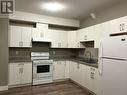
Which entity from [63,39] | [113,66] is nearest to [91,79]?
[113,66]

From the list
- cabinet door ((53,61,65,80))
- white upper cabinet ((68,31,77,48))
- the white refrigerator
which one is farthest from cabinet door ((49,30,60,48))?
the white refrigerator

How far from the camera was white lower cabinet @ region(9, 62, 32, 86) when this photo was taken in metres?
3.79

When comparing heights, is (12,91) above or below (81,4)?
below

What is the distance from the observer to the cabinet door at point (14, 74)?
12.4ft

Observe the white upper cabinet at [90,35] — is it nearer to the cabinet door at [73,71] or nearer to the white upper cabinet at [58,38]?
the white upper cabinet at [58,38]

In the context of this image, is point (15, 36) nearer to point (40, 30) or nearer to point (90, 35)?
point (40, 30)

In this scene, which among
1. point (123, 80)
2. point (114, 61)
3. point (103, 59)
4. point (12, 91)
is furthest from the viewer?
point (12, 91)

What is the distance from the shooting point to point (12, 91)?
3.57 metres

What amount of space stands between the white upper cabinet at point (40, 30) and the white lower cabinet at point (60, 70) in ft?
4.14

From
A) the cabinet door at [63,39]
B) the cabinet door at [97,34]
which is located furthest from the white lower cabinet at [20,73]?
the cabinet door at [97,34]

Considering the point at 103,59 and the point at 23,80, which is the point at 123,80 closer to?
the point at 103,59

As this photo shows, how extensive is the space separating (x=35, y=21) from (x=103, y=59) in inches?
115

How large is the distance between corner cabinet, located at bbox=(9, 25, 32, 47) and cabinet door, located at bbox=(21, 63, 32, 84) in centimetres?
79

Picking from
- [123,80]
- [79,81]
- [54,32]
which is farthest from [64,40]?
[123,80]
